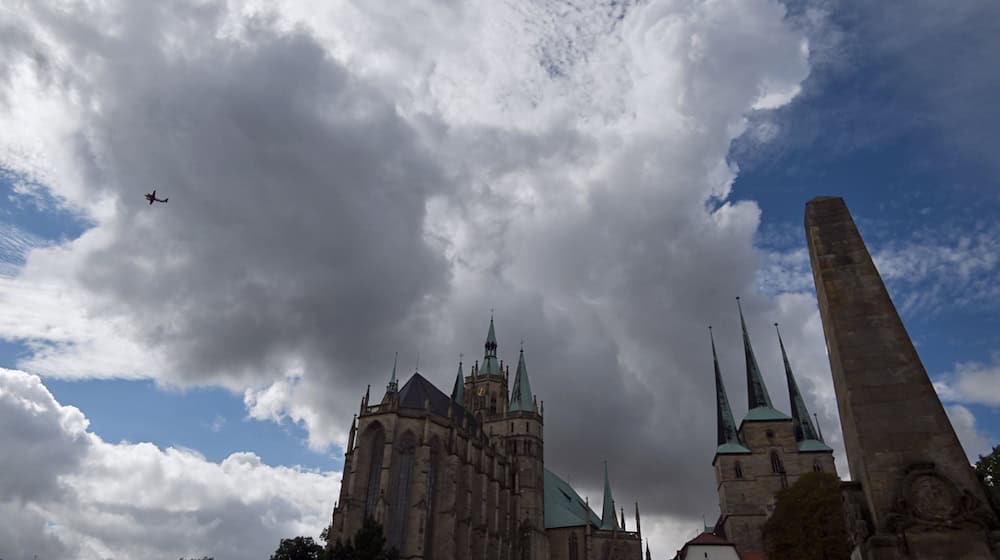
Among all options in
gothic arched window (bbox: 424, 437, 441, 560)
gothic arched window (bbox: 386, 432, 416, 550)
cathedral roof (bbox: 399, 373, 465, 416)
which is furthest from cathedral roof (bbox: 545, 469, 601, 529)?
gothic arched window (bbox: 386, 432, 416, 550)

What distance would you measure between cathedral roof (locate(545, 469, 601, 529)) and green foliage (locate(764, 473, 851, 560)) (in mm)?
33725

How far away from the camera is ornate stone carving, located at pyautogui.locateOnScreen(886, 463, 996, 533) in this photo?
9992 mm

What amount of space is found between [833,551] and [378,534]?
72.8 ft

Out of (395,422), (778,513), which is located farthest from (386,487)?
(778,513)

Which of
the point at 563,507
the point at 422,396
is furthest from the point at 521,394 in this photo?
the point at 422,396

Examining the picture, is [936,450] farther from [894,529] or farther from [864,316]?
[864,316]

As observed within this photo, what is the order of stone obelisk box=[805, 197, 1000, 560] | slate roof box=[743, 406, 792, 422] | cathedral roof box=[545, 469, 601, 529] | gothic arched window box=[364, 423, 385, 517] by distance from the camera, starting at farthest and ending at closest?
cathedral roof box=[545, 469, 601, 529] < slate roof box=[743, 406, 792, 422] < gothic arched window box=[364, 423, 385, 517] < stone obelisk box=[805, 197, 1000, 560]

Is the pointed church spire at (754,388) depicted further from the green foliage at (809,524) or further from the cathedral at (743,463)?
the green foliage at (809,524)

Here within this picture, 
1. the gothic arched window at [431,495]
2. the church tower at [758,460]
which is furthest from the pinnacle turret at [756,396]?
the gothic arched window at [431,495]

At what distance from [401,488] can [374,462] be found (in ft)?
9.17

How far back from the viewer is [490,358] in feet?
260

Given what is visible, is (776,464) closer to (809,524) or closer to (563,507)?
(563,507)

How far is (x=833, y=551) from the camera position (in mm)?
29438

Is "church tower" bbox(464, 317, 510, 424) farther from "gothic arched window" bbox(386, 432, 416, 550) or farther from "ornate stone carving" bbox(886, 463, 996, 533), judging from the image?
"ornate stone carving" bbox(886, 463, 996, 533)
